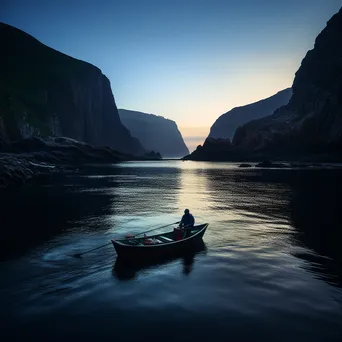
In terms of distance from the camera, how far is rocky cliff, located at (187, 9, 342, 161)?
12862 centimetres

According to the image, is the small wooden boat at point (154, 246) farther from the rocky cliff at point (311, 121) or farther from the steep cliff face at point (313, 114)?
the rocky cliff at point (311, 121)

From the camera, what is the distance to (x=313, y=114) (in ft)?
444

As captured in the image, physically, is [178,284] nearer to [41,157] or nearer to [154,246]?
[154,246]

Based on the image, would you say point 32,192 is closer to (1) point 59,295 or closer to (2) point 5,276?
(2) point 5,276

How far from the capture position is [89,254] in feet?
67.5

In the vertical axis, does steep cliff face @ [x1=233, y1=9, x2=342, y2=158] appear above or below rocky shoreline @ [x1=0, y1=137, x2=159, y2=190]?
above

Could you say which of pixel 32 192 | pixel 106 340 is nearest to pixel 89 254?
pixel 106 340

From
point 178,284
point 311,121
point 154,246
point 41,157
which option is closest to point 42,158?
point 41,157

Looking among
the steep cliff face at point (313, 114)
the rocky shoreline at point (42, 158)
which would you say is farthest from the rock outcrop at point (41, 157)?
the steep cliff face at point (313, 114)

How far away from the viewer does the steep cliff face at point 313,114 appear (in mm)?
128000

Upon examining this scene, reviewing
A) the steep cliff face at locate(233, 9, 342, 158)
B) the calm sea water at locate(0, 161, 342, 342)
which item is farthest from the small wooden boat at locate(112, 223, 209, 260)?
the steep cliff face at locate(233, 9, 342, 158)

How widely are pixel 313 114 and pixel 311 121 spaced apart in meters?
3.54

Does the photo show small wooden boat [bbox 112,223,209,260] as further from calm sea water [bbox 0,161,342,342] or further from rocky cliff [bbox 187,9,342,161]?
rocky cliff [bbox 187,9,342,161]

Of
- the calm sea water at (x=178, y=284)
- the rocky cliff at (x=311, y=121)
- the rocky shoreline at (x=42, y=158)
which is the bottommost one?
the calm sea water at (x=178, y=284)
